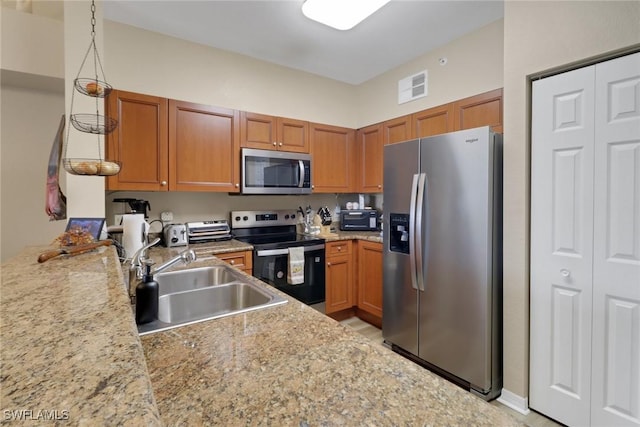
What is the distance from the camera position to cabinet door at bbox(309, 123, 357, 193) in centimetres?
324

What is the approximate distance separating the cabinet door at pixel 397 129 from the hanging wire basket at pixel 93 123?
237cm

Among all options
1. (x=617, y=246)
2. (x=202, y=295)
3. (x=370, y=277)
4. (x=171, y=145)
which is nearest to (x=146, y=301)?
(x=202, y=295)

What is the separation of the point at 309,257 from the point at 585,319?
1.96m

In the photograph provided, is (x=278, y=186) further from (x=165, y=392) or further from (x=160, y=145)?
(x=165, y=392)

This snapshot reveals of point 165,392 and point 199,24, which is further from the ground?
point 199,24

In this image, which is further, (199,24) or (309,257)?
(309,257)

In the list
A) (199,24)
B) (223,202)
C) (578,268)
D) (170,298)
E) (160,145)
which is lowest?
(170,298)

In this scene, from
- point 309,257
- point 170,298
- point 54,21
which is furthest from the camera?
point 309,257

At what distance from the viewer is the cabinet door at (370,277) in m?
2.87

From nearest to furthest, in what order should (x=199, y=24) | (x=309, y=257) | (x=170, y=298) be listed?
(x=170, y=298), (x=199, y=24), (x=309, y=257)

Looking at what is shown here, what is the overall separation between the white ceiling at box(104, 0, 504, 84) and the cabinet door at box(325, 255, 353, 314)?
1969 millimetres

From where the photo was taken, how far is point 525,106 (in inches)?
67.9

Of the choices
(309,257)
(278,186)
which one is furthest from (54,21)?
(309,257)

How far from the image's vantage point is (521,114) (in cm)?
174
